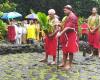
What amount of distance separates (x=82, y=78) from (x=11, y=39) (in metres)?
13.5

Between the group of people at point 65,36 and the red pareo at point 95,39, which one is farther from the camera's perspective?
the red pareo at point 95,39

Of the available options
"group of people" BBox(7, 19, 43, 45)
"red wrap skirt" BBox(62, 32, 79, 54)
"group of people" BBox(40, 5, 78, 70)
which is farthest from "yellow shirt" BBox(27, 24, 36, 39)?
"red wrap skirt" BBox(62, 32, 79, 54)

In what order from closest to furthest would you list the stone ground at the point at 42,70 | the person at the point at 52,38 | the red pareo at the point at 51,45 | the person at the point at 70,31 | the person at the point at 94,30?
1. the stone ground at the point at 42,70
2. the person at the point at 70,31
3. the person at the point at 52,38
4. the red pareo at the point at 51,45
5. the person at the point at 94,30

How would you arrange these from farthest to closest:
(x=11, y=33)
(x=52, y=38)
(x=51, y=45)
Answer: (x=11, y=33) < (x=51, y=45) < (x=52, y=38)

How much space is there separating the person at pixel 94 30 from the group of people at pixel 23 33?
26.3 feet

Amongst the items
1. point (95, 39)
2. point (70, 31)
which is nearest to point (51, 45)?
point (70, 31)

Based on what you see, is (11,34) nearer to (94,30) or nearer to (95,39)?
(95,39)

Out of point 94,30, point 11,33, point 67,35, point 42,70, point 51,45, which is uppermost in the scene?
point 11,33

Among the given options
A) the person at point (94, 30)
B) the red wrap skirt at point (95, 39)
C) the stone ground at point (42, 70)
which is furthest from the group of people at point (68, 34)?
the red wrap skirt at point (95, 39)

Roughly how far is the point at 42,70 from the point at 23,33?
1241 cm

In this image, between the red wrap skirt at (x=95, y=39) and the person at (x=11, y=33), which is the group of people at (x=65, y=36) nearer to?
the red wrap skirt at (x=95, y=39)

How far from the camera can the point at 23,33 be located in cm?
2506

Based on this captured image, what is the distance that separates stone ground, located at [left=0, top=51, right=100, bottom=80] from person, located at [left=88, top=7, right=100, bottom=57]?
85 centimetres

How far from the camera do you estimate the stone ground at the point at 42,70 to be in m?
11.5
